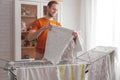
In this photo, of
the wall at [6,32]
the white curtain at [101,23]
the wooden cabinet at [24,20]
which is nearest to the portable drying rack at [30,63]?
the white curtain at [101,23]

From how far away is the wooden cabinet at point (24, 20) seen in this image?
340 cm

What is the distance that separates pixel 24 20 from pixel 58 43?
1406mm

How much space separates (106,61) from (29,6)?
67.5 inches

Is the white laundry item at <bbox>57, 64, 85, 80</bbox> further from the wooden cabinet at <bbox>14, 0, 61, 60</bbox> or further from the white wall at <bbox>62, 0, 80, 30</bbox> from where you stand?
the white wall at <bbox>62, 0, 80, 30</bbox>

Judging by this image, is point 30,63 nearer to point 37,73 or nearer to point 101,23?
point 37,73

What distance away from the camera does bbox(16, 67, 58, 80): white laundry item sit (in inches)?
80.8

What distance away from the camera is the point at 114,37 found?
316cm

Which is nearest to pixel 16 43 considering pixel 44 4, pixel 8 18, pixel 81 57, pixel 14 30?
pixel 14 30

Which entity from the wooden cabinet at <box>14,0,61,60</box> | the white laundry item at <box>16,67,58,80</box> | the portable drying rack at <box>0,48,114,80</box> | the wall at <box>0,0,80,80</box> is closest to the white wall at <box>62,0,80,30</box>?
the wooden cabinet at <box>14,0,61,60</box>

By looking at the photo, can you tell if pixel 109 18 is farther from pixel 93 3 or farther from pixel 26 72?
pixel 26 72

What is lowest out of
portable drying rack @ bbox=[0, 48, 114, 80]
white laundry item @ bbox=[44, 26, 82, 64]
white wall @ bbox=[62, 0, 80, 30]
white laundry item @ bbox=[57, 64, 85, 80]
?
white laundry item @ bbox=[57, 64, 85, 80]

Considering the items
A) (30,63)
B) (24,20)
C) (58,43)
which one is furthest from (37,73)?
(24,20)

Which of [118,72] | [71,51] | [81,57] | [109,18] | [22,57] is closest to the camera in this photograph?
[71,51]

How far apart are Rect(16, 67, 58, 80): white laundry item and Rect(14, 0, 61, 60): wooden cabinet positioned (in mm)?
1356
